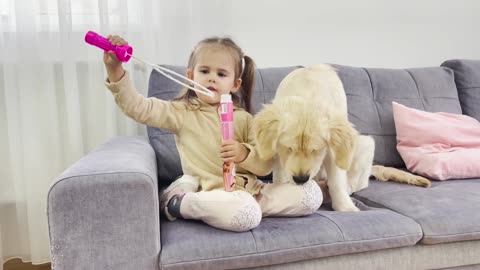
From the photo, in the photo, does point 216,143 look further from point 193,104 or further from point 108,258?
point 108,258

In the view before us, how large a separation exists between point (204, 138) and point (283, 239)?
50cm

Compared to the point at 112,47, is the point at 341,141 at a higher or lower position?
lower

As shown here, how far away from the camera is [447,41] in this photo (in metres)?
2.79

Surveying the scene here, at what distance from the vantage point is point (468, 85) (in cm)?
236

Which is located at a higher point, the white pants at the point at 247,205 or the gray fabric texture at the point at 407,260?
the white pants at the point at 247,205

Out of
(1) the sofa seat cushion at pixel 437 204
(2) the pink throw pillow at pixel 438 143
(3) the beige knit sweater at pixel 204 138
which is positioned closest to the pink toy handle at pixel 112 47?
(3) the beige knit sweater at pixel 204 138

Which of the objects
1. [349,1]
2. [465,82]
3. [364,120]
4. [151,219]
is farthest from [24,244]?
[465,82]

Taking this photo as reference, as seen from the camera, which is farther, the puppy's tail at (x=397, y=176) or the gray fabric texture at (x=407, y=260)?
the puppy's tail at (x=397, y=176)

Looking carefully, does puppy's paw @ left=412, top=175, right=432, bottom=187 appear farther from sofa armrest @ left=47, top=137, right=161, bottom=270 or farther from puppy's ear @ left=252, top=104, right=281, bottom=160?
sofa armrest @ left=47, top=137, right=161, bottom=270

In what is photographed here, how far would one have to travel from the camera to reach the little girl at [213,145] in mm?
1368

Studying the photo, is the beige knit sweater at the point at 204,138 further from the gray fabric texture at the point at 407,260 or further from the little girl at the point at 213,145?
the gray fabric texture at the point at 407,260

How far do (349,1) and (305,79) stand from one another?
3.64ft

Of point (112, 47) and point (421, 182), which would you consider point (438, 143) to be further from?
point (112, 47)

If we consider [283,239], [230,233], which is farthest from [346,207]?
[230,233]
